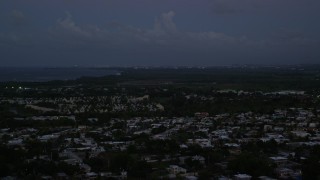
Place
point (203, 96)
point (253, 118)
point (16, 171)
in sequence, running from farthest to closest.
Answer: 1. point (203, 96)
2. point (253, 118)
3. point (16, 171)

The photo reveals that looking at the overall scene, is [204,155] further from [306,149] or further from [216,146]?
[306,149]

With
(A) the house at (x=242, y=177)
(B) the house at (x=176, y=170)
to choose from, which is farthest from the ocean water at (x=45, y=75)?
(A) the house at (x=242, y=177)

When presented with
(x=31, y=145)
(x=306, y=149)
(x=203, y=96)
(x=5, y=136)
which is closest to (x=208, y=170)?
(x=306, y=149)

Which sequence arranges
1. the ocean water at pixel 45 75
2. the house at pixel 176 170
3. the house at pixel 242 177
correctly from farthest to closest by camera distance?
the ocean water at pixel 45 75 → the house at pixel 176 170 → the house at pixel 242 177

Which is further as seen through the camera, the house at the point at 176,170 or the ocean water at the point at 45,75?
the ocean water at the point at 45,75

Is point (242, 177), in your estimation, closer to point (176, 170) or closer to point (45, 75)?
point (176, 170)

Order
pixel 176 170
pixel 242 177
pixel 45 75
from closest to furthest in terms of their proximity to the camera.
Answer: pixel 242 177
pixel 176 170
pixel 45 75

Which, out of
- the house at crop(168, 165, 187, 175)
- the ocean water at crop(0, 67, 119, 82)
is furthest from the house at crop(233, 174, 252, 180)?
the ocean water at crop(0, 67, 119, 82)

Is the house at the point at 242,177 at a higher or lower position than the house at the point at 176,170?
higher

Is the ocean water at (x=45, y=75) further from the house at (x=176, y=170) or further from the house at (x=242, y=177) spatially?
the house at (x=242, y=177)

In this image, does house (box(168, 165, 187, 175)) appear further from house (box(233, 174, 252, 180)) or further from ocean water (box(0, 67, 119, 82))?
ocean water (box(0, 67, 119, 82))

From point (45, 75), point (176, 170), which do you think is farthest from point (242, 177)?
point (45, 75)
